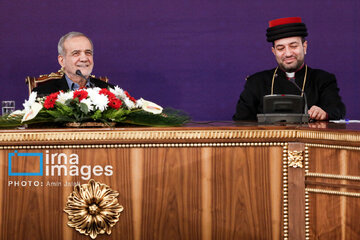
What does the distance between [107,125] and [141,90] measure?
213cm

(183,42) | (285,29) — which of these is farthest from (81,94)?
(183,42)

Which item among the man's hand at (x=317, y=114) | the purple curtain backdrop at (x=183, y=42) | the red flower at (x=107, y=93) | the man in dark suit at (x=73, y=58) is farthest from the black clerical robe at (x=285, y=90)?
the red flower at (x=107, y=93)

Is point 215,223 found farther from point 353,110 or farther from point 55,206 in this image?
point 353,110

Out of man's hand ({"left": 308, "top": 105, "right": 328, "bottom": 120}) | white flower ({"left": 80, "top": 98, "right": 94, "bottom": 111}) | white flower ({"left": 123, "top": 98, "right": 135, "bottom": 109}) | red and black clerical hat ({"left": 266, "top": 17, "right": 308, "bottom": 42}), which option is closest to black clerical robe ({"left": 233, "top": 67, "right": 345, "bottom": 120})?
red and black clerical hat ({"left": 266, "top": 17, "right": 308, "bottom": 42})

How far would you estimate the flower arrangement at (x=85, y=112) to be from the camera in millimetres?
2039

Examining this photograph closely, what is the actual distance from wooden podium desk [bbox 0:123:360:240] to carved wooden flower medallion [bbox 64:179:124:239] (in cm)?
2

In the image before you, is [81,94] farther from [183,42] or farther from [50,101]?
[183,42]

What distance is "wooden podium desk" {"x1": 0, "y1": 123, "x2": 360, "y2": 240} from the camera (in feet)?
6.17

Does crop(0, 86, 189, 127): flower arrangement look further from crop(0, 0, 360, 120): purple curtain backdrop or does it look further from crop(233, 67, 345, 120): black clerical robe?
crop(0, 0, 360, 120): purple curtain backdrop

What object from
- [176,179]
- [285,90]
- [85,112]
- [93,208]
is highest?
[285,90]

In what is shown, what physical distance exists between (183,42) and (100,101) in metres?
2.19

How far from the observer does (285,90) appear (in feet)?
11.5

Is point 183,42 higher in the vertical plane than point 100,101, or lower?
higher

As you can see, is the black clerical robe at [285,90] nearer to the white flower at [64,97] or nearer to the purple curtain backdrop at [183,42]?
the purple curtain backdrop at [183,42]
